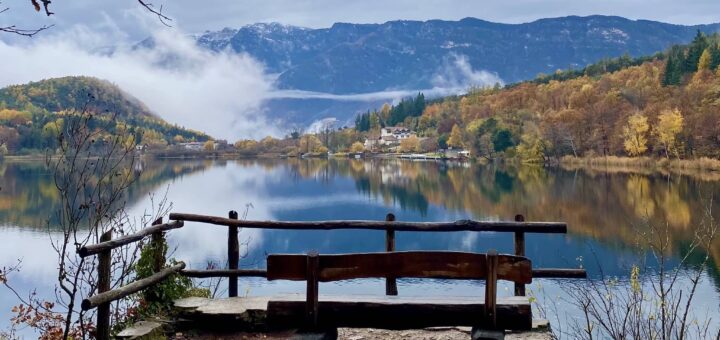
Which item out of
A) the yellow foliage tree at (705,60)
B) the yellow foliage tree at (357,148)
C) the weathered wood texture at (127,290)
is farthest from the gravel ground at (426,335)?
the yellow foliage tree at (357,148)

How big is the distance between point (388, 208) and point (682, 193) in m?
18.7

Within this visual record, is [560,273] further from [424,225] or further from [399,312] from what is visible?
[399,312]

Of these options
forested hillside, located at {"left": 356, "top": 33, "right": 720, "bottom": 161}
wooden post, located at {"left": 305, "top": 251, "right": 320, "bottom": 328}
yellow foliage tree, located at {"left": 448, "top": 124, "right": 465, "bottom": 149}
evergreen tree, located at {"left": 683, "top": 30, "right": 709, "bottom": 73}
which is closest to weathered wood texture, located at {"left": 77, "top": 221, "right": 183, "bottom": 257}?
wooden post, located at {"left": 305, "top": 251, "right": 320, "bottom": 328}

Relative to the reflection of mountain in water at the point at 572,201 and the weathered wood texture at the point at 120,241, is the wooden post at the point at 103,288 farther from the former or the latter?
the reflection of mountain in water at the point at 572,201

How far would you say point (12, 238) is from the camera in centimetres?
2719

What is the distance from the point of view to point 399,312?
530 cm

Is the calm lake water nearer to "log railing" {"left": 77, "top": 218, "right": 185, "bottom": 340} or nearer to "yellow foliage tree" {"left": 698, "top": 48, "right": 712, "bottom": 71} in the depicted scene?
"log railing" {"left": 77, "top": 218, "right": 185, "bottom": 340}

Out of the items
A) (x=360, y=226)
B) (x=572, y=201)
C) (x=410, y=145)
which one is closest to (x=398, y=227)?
(x=360, y=226)

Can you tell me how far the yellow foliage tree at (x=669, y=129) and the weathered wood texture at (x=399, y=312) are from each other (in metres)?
68.7

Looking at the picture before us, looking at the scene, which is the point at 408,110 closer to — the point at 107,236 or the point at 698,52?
the point at 698,52

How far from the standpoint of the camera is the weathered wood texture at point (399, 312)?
5.18 metres

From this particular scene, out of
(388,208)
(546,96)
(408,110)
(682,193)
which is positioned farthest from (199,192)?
(408,110)

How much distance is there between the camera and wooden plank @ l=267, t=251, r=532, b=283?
16.8ft

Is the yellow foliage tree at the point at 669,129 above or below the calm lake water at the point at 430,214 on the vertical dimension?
above
